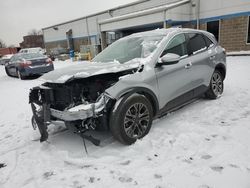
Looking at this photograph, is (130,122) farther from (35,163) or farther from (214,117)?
(214,117)

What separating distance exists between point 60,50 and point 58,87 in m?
28.2

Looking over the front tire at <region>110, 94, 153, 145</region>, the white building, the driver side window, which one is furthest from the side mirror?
the white building

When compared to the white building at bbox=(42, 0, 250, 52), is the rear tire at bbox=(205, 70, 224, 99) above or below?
below

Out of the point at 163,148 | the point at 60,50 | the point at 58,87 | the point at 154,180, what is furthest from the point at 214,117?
the point at 60,50

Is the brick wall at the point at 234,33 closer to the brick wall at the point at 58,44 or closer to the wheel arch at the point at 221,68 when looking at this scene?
the wheel arch at the point at 221,68

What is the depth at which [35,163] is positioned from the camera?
307 centimetres

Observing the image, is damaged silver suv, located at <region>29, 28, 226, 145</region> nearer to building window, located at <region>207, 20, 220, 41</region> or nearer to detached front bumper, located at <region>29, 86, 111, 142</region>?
detached front bumper, located at <region>29, 86, 111, 142</region>

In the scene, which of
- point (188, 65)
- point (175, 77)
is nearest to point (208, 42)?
point (188, 65)

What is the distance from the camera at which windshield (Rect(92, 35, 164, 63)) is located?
3815mm

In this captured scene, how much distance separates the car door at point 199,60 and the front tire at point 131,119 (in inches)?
55.6

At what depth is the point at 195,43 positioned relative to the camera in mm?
4559

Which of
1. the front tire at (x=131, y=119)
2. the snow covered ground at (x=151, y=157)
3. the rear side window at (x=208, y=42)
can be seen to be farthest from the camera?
the rear side window at (x=208, y=42)

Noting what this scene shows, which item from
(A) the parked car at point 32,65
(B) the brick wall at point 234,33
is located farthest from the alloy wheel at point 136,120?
(B) the brick wall at point 234,33

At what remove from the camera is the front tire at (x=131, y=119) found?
10.1 feet
